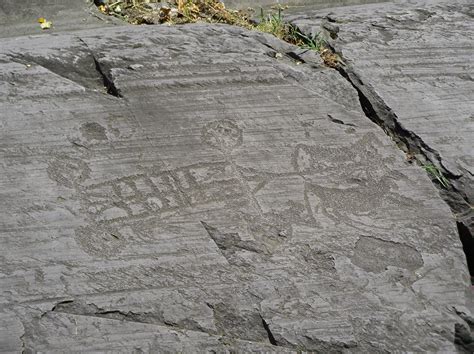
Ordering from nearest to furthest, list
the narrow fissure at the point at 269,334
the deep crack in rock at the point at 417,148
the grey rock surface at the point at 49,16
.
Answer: the narrow fissure at the point at 269,334
the deep crack in rock at the point at 417,148
the grey rock surface at the point at 49,16

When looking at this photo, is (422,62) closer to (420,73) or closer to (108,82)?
(420,73)

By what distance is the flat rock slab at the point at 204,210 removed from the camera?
2.00m

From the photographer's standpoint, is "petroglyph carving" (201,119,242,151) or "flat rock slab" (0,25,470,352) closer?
"flat rock slab" (0,25,470,352)

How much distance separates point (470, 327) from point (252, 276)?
22.3 inches

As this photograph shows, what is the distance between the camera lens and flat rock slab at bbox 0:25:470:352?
2.00m

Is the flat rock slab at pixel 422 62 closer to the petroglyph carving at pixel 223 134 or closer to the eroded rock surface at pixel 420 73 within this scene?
the eroded rock surface at pixel 420 73

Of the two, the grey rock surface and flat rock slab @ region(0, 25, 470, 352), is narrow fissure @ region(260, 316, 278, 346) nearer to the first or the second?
flat rock slab @ region(0, 25, 470, 352)

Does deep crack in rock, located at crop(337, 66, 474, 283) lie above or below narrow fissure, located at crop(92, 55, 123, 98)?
below

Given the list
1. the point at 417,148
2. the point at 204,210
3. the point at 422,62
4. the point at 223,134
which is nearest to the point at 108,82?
the point at 223,134

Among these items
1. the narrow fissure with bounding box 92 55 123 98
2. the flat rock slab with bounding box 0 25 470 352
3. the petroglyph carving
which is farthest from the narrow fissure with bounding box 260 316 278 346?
the narrow fissure with bounding box 92 55 123 98

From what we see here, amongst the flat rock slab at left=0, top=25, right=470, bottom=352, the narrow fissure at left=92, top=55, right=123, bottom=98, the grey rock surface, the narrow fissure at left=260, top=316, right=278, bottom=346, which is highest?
the grey rock surface

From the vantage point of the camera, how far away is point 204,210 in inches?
88.0

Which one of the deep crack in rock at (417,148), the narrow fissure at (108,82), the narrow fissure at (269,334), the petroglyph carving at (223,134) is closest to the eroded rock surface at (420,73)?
the deep crack in rock at (417,148)

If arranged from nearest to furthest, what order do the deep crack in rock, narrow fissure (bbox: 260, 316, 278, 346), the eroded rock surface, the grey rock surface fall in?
narrow fissure (bbox: 260, 316, 278, 346)
the deep crack in rock
the eroded rock surface
the grey rock surface
